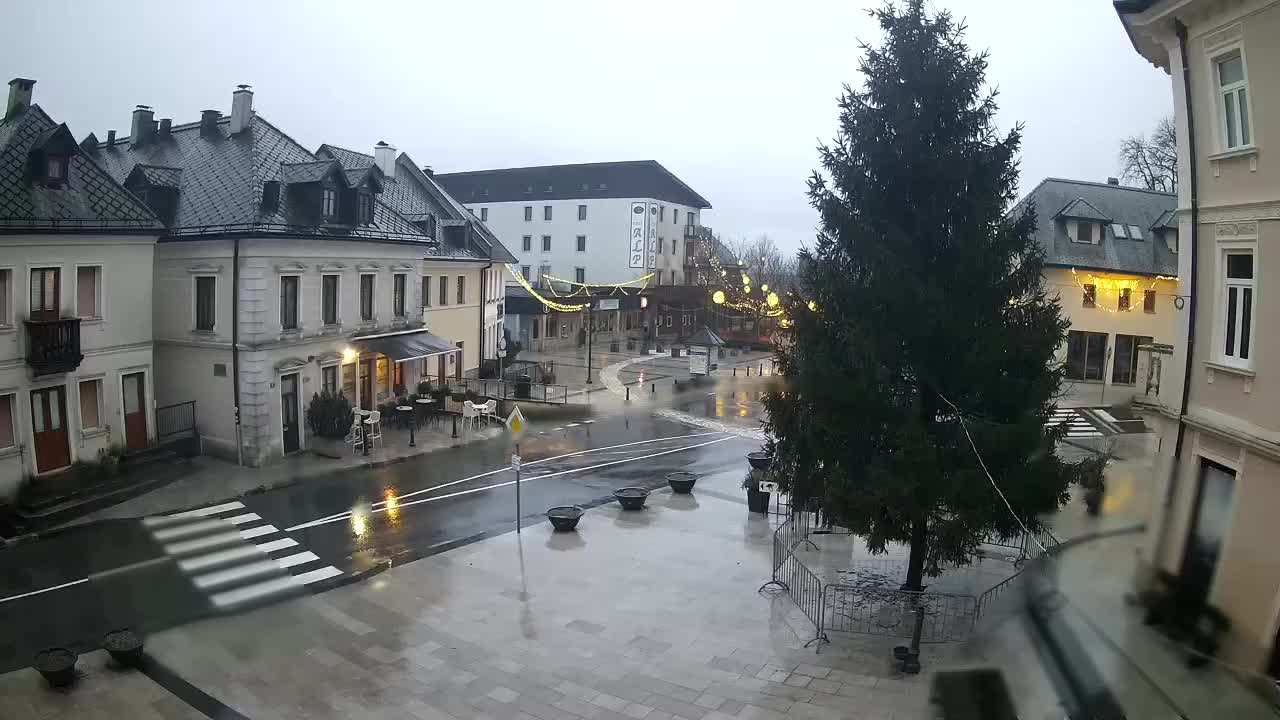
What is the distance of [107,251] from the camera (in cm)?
2242

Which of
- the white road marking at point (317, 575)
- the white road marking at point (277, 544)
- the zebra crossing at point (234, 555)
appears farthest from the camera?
the white road marking at point (277, 544)

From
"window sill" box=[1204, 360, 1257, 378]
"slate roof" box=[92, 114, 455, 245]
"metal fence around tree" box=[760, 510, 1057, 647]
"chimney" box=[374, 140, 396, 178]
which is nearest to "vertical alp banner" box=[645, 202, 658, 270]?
"chimney" box=[374, 140, 396, 178]

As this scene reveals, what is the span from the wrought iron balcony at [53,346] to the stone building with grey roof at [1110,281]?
34830mm

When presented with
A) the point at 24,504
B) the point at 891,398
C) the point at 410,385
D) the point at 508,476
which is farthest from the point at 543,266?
the point at 891,398

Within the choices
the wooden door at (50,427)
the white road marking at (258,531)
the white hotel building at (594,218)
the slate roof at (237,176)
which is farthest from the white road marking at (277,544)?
the white hotel building at (594,218)

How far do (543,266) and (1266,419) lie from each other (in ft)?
223

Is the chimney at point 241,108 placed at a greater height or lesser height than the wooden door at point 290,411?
greater

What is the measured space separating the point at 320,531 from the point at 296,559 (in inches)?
73.5

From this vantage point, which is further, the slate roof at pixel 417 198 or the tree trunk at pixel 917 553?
the slate roof at pixel 417 198

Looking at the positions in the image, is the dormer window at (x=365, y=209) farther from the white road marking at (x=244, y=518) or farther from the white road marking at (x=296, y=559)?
the white road marking at (x=296, y=559)

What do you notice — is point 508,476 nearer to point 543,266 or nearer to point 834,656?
point 834,656

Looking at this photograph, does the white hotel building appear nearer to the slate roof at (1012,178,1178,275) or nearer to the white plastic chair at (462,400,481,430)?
the slate roof at (1012,178,1178,275)

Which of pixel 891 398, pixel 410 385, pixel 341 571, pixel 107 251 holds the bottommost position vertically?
pixel 341 571

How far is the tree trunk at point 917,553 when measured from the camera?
12.6 m
